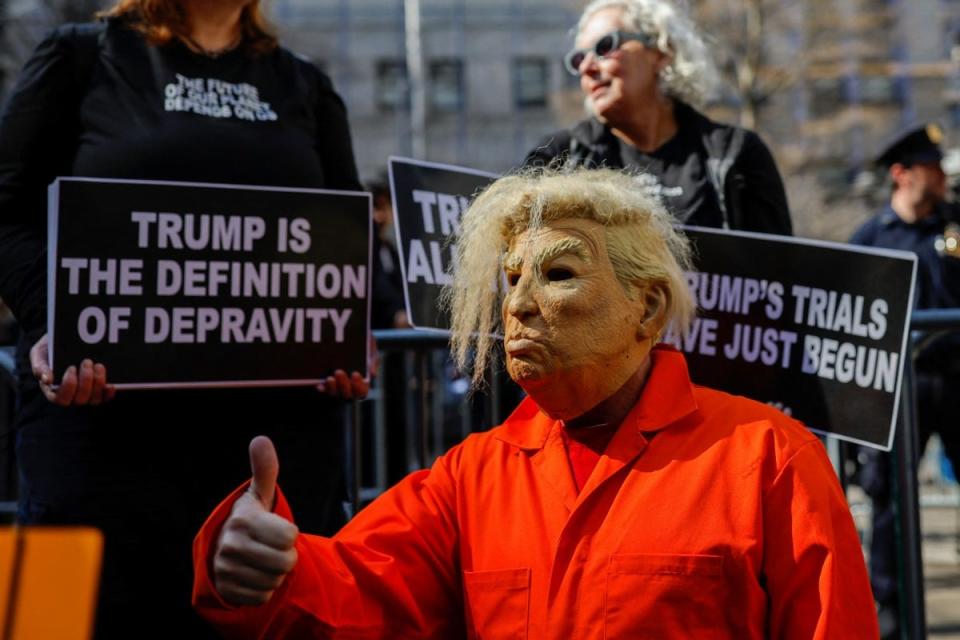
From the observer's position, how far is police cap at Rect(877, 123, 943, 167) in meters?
6.27

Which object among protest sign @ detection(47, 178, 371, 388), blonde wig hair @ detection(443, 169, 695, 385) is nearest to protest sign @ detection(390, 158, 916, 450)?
protest sign @ detection(47, 178, 371, 388)

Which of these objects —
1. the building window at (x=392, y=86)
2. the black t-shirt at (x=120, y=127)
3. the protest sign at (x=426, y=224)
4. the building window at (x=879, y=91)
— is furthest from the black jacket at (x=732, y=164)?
the building window at (x=392, y=86)

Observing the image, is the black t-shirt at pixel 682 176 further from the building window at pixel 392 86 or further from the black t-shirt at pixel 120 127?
the building window at pixel 392 86

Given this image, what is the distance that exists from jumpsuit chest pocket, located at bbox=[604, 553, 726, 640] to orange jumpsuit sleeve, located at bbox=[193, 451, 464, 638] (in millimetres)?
386

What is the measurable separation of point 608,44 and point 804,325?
104cm

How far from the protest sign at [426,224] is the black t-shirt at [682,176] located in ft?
1.68

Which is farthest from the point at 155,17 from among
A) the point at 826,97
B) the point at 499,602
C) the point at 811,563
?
the point at 826,97

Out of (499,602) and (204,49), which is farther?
(204,49)

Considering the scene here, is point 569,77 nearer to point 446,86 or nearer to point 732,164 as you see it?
point 446,86

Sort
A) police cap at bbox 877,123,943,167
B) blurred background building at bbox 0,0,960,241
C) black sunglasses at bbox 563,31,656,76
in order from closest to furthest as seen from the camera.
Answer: black sunglasses at bbox 563,31,656,76 → police cap at bbox 877,123,943,167 → blurred background building at bbox 0,0,960,241

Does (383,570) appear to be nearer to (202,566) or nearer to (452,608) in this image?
(452,608)

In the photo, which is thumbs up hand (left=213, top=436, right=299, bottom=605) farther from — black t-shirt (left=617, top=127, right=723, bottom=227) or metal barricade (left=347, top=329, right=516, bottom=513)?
black t-shirt (left=617, top=127, right=723, bottom=227)

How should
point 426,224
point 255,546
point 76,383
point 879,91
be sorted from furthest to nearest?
point 879,91 < point 426,224 < point 76,383 < point 255,546

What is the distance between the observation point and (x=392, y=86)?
35469 millimetres
